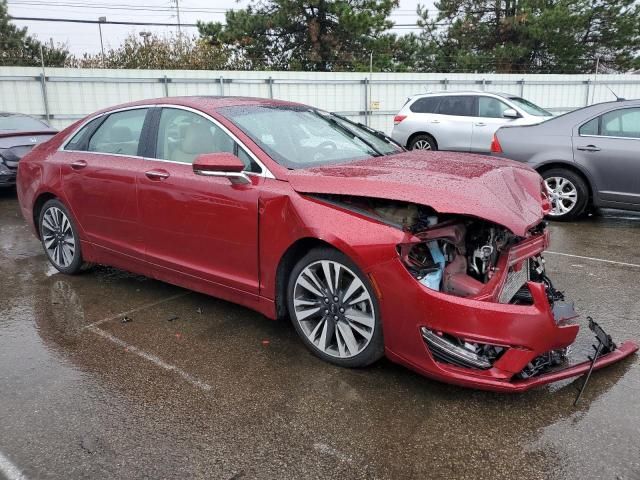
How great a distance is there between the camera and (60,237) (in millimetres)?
5172

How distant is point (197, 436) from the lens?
2.76 metres

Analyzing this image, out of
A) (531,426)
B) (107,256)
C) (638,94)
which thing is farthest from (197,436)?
(638,94)

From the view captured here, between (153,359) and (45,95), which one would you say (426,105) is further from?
(153,359)

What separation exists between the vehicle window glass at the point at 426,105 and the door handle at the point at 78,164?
339 inches

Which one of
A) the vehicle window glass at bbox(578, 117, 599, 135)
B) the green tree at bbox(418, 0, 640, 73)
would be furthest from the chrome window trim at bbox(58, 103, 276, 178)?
the green tree at bbox(418, 0, 640, 73)

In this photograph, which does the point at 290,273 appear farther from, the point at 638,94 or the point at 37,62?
the point at 37,62

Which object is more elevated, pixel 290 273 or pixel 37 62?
pixel 37 62

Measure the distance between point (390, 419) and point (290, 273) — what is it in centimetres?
111

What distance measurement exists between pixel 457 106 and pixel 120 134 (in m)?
8.48

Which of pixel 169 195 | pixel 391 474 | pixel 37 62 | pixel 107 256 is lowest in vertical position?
pixel 391 474

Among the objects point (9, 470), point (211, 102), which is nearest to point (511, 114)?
point (211, 102)

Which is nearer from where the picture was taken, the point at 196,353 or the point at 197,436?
the point at 197,436

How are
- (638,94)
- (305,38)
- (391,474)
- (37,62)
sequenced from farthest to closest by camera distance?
(37,62), (305,38), (638,94), (391,474)

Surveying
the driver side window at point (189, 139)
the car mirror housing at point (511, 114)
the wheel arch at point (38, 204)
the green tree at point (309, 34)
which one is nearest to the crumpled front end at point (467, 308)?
the driver side window at point (189, 139)
